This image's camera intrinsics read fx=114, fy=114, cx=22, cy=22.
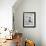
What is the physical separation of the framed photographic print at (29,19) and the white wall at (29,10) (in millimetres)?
117

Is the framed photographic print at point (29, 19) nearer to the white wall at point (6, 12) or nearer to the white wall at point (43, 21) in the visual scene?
the white wall at point (43, 21)

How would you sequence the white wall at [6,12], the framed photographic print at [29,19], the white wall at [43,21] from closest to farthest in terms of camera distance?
the white wall at [6,12]
the white wall at [43,21]
the framed photographic print at [29,19]

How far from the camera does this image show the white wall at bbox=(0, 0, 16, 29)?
12.0 ft

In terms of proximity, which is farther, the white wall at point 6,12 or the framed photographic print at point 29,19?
the framed photographic print at point 29,19

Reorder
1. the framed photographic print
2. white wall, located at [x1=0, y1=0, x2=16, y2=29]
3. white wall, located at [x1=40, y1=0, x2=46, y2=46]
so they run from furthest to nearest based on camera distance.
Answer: the framed photographic print < white wall, located at [x1=40, y1=0, x2=46, y2=46] < white wall, located at [x1=0, y1=0, x2=16, y2=29]

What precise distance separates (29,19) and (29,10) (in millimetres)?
347

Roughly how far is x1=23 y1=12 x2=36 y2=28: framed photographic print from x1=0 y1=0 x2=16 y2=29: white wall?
2.76ft

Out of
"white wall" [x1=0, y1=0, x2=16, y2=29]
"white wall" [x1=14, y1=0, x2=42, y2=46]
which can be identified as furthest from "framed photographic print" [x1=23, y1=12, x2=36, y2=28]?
"white wall" [x1=0, y1=0, x2=16, y2=29]

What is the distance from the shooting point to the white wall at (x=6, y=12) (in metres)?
3.65

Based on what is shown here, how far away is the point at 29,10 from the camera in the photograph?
439 cm

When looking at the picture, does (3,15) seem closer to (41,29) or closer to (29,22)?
(29,22)

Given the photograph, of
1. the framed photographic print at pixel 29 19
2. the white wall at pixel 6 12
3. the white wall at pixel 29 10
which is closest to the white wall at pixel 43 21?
the white wall at pixel 29 10

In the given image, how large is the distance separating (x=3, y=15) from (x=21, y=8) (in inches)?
37.4

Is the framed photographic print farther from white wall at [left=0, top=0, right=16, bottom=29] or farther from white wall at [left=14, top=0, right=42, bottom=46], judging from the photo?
white wall at [left=0, top=0, right=16, bottom=29]
